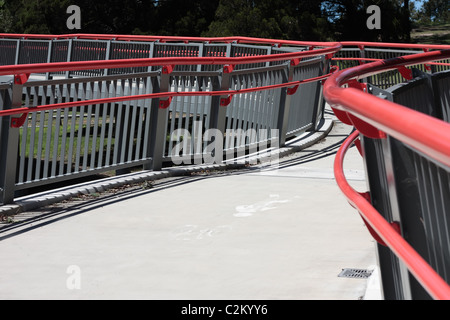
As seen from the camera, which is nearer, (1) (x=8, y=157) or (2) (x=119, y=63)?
(1) (x=8, y=157)

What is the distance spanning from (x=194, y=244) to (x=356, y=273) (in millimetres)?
1159

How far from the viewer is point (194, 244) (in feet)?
17.4

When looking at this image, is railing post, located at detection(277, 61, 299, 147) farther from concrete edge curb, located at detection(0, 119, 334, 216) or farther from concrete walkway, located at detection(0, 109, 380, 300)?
concrete walkway, located at detection(0, 109, 380, 300)

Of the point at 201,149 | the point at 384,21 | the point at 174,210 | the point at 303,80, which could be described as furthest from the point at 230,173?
the point at 384,21

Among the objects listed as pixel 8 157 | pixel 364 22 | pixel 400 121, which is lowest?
pixel 8 157

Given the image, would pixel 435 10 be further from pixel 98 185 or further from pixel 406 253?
pixel 406 253

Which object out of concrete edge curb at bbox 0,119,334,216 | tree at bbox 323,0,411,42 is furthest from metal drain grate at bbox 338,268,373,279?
tree at bbox 323,0,411,42

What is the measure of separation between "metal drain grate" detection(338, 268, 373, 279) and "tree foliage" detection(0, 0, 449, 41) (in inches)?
1313

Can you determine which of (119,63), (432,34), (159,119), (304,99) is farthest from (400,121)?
(432,34)

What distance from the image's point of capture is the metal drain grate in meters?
4.51

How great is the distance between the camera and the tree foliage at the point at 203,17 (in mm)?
38125
